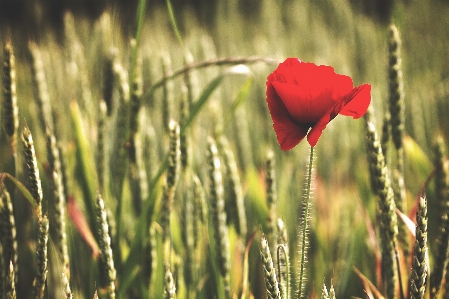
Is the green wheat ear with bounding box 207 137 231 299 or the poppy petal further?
the green wheat ear with bounding box 207 137 231 299

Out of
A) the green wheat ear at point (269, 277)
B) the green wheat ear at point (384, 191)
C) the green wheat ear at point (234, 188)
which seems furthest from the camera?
the green wheat ear at point (234, 188)

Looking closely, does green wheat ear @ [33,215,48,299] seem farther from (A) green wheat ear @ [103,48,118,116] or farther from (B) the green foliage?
(A) green wheat ear @ [103,48,118,116]

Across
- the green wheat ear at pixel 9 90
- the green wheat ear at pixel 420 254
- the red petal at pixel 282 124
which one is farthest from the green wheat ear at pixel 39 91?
the green wheat ear at pixel 420 254

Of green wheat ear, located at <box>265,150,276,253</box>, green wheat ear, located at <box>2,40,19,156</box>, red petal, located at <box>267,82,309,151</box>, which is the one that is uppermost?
green wheat ear, located at <box>2,40,19,156</box>

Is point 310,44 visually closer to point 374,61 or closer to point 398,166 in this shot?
point 374,61

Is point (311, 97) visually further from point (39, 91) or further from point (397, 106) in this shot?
point (39, 91)

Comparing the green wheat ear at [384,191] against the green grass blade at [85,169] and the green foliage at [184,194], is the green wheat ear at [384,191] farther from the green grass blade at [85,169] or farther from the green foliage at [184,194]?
the green grass blade at [85,169]

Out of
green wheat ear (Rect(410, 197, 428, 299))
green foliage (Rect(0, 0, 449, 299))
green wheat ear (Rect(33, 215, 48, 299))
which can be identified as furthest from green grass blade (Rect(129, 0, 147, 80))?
green wheat ear (Rect(410, 197, 428, 299))
